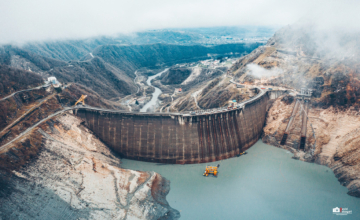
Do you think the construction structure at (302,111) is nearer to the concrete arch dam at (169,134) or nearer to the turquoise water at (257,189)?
the turquoise water at (257,189)

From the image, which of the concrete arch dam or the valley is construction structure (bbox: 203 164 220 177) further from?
the concrete arch dam

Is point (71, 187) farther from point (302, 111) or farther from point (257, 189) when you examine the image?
point (302, 111)

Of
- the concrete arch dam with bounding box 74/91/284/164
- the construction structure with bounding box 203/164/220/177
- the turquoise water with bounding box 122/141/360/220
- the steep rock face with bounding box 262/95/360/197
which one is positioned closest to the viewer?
the turquoise water with bounding box 122/141/360/220

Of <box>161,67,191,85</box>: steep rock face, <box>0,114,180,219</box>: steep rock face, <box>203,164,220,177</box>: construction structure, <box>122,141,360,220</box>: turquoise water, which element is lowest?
<box>122,141,360,220</box>: turquoise water

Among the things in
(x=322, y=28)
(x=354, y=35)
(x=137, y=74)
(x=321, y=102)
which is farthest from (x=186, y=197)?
(x=137, y=74)

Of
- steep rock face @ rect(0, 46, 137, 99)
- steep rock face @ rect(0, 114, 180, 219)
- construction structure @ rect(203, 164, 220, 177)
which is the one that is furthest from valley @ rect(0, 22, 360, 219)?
steep rock face @ rect(0, 46, 137, 99)

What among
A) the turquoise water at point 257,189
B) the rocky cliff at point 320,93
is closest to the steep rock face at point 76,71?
the rocky cliff at point 320,93

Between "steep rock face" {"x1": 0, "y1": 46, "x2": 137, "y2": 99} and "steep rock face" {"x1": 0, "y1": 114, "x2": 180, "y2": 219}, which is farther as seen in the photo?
"steep rock face" {"x1": 0, "y1": 46, "x2": 137, "y2": 99}
